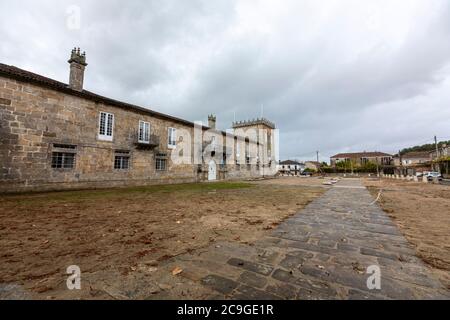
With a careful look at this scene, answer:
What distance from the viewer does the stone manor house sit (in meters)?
10.6

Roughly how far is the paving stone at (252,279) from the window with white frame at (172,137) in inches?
718

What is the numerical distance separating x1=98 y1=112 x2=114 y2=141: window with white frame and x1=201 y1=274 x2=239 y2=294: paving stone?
1513 centimetres

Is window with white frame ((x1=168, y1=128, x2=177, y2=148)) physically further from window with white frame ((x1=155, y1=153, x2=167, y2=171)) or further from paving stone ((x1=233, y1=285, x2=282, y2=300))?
paving stone ((x1=233, y1=285, x2=282, y2=300))

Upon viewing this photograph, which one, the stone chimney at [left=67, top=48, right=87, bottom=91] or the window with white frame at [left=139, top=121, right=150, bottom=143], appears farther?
the window with white frame at [left=139, top=121, right=150, bottom=143]

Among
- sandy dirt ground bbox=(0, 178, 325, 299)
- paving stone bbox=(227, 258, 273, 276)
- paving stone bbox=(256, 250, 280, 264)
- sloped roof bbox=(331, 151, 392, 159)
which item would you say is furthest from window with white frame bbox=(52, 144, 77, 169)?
sloped roof bbox=(331, 151, 392, 159)

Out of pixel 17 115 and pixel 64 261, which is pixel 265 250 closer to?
pixel 64 261

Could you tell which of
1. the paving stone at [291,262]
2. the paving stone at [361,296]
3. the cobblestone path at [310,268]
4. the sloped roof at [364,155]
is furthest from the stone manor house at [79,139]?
the sloped roof at [364,155]

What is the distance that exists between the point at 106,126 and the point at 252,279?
1593 cm

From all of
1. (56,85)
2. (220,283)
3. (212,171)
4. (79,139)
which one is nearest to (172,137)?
(79,139)

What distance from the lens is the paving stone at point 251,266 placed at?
244 centimetres

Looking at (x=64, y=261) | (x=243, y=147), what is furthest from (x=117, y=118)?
(x=243, y=147)

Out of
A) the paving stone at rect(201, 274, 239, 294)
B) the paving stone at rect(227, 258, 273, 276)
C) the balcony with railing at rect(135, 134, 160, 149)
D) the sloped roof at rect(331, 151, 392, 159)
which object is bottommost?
the paving stone at rect(227, 258, 273, 276)

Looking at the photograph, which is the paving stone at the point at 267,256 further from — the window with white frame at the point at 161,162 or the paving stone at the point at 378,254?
the window with white frame at the point at 161,162

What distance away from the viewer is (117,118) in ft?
50.1
